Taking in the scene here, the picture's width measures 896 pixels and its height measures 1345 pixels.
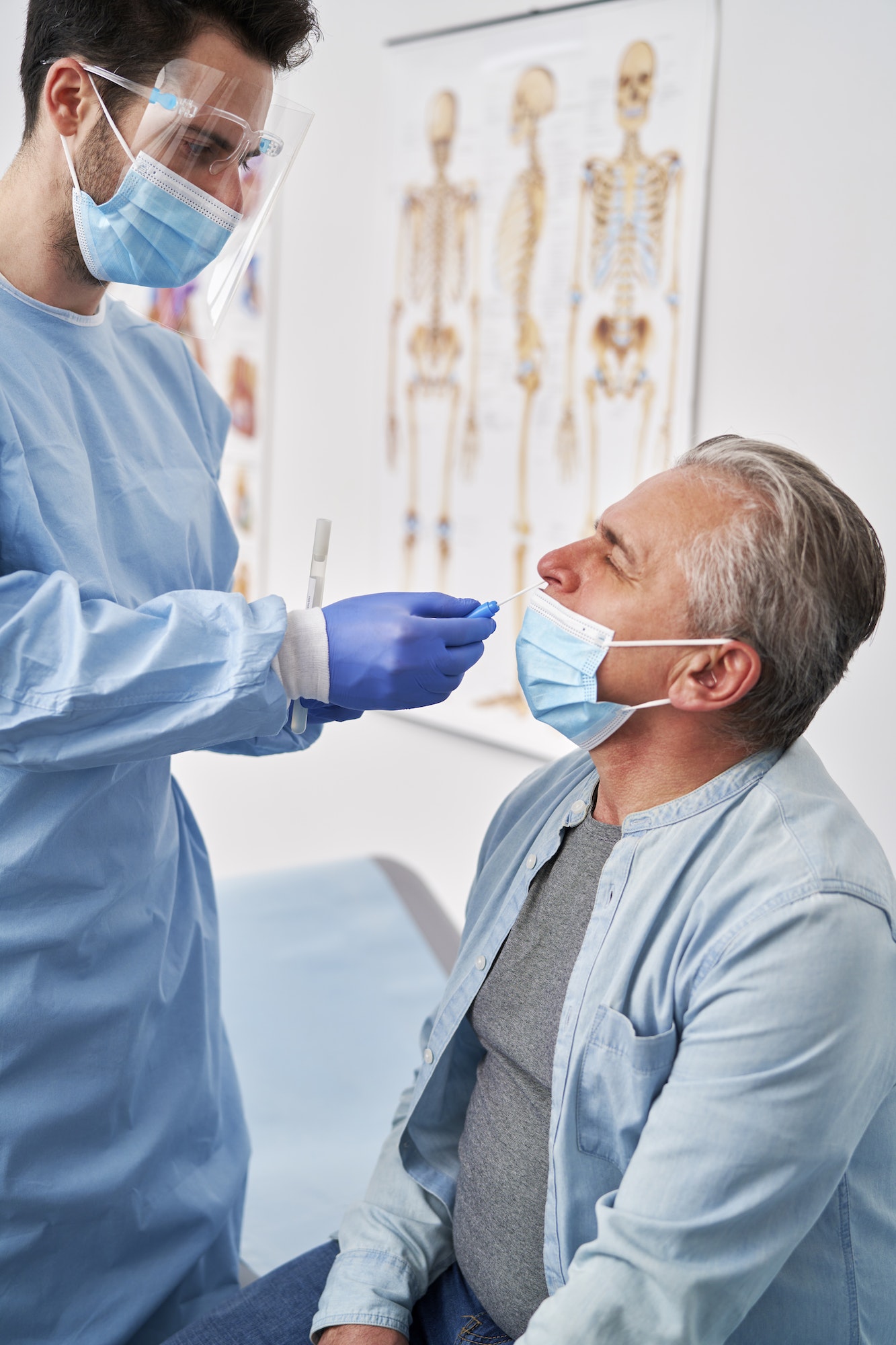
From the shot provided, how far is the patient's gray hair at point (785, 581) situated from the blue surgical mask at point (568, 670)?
0.08 meters

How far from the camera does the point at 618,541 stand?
3.91 feet

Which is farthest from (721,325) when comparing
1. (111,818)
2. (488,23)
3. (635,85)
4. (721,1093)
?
(721,1093)

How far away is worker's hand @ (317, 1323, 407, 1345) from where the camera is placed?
1.16 metres

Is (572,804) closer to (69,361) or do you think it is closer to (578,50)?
(69,361)

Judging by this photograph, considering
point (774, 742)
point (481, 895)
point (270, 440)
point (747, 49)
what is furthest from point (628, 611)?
point (270, 440)

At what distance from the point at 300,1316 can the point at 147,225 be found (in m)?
1.18

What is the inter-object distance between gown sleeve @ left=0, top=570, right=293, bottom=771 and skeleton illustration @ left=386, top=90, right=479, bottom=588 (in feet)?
6.48

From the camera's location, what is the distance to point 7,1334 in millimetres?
1261

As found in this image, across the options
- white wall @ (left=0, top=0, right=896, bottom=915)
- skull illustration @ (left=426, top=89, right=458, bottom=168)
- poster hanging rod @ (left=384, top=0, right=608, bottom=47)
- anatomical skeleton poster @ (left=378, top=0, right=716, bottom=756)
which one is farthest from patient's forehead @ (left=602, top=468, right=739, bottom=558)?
skull illustration @ (left=426, top=89, right=458, bottom=168)

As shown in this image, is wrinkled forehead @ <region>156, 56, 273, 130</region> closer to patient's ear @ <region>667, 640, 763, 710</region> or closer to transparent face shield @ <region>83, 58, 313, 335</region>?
transparent face shield @ <region>83, 58, 313, 335</region>

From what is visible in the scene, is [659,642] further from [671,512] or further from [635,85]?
[635,85]

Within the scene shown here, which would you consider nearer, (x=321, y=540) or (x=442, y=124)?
(x=321, y=540)

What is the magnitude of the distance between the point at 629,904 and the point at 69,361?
0.84 m

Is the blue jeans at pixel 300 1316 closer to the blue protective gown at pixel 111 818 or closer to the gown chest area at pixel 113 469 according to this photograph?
the blue protective gown at pixel 111 818
